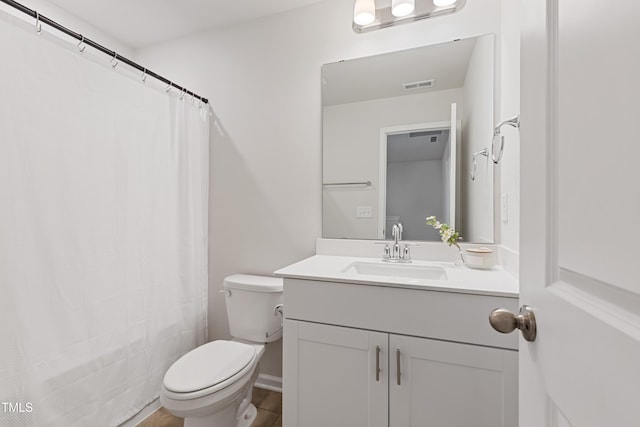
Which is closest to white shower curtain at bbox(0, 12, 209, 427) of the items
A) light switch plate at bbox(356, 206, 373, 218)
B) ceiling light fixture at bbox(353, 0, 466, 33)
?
light switch plate at bbox(356, 206, 373, 218)

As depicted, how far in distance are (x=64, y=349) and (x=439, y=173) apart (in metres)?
1.93

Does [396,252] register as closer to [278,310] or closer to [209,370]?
[278,310]

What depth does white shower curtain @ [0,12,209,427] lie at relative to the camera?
1132 mm

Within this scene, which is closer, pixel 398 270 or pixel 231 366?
pixel 231 366

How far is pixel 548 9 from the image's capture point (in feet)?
1.59

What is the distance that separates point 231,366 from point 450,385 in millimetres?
934

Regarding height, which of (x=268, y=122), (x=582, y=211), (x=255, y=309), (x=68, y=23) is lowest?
(x=255, y=309)

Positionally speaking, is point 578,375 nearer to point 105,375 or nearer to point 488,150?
point 488,150

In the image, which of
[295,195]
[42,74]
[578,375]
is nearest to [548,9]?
[578,375]

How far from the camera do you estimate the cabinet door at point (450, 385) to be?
102 cm

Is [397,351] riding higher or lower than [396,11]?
lower

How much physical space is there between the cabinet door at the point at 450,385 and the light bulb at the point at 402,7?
161 cm

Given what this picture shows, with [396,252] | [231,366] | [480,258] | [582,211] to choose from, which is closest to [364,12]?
[396,252]

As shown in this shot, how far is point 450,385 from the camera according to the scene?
1.08 m
